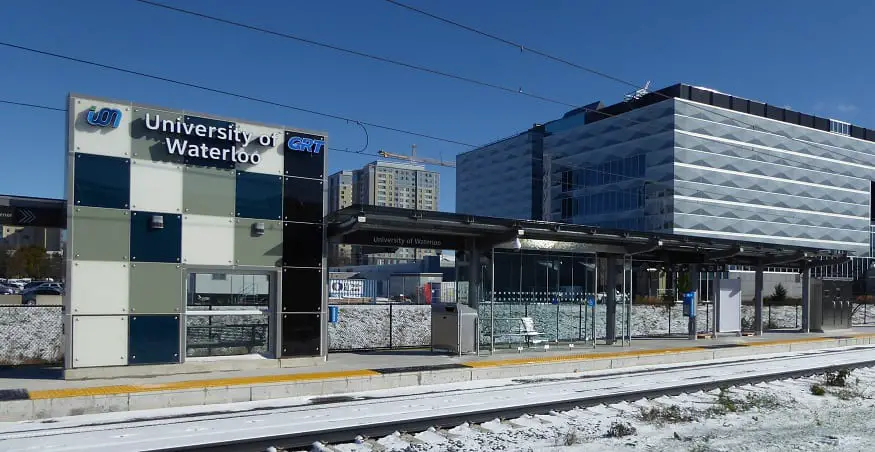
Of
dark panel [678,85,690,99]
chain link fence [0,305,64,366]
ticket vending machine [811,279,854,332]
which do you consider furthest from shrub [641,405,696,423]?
dark panel [678,85,690,99]

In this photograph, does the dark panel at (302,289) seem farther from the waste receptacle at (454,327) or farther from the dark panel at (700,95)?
the dark panel at (700,95)

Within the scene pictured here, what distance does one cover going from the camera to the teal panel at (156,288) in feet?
47.2

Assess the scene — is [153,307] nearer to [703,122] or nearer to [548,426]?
[548,426]

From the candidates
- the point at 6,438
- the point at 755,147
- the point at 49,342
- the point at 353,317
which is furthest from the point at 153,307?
the point at 755,147

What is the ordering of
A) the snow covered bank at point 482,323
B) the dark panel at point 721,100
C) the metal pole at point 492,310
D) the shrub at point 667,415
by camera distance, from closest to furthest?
the shrub at point 667,415 < the metal pole at point 492,310 < the snow covered bank at point 482,323 < the dark panel at point 721,100

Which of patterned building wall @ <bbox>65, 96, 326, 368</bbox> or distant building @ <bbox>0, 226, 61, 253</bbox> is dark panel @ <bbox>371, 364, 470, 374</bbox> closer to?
patterned building wall @ <bbox>65, 96, 326, 368</bbox>

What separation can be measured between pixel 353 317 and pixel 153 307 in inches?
442

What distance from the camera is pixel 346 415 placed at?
12.0 meters

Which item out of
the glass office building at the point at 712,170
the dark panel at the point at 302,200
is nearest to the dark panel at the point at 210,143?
the dark panel at the point at 302,200

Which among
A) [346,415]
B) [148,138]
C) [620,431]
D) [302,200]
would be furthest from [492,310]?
[148,138]

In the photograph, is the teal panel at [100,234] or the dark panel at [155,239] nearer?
the teal panel at [100,234]

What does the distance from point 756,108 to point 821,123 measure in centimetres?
1290

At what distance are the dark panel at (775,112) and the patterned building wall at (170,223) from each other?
80.5 metres

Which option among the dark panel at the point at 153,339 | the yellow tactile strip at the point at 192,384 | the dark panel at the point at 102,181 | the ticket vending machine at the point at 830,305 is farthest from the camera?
the ticket vending machine at the point at 830,305
